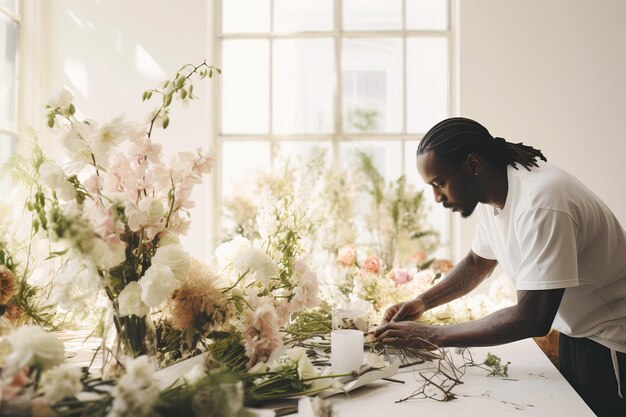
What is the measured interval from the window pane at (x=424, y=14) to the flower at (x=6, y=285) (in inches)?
113

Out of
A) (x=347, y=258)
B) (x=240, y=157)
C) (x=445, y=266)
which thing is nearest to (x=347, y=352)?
(x=347, y=258)

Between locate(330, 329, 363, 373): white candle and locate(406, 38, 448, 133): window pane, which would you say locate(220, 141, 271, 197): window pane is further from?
locate(330, 329, 363, 373): white candle

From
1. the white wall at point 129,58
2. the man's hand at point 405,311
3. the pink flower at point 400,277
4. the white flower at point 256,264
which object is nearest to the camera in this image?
the white flower at point 256,264

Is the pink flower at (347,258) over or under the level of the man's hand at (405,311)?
over

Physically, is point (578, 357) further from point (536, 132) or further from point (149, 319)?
point (536, 132)

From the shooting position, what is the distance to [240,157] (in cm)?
354

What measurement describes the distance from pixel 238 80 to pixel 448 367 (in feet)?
8.46

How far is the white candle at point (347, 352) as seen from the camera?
1289 mm

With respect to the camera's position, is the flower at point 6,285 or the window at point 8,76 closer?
the flower at point 6,285

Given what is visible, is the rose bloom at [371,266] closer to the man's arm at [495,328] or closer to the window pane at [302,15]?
the man's arm at [495,328]

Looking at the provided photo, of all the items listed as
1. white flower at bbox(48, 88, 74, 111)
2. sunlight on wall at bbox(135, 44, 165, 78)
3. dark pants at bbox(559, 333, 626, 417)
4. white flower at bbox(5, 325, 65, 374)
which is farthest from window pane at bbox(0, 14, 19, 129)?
dark pants at bbox(559, 333, 626, 417)

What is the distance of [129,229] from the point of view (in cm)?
112

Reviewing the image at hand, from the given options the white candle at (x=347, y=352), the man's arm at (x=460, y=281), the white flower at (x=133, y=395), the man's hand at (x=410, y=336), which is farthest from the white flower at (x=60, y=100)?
the man's arm at (x=460, y=281)

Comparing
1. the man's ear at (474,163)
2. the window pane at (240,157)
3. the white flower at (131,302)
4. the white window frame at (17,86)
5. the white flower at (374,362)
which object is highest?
the white window frame at (17,86)
